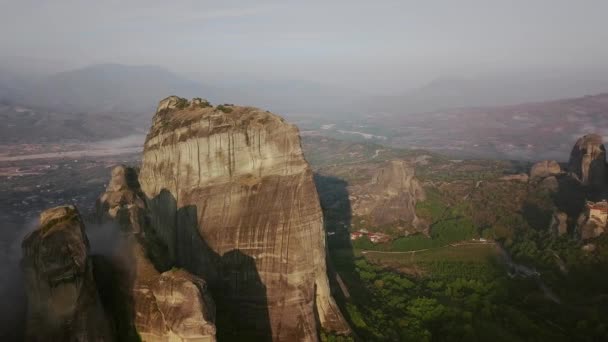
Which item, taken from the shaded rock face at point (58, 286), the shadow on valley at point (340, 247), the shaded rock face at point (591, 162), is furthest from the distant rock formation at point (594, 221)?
the shaded rock face at point (58, 286)

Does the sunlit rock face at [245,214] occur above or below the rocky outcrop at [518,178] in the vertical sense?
above

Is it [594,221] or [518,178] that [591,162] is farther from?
[594,221]

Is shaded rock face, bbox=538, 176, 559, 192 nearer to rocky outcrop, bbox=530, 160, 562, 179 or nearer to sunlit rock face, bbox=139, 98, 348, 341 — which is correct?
rocky outcrop, bbox=530, 160, 562, 179

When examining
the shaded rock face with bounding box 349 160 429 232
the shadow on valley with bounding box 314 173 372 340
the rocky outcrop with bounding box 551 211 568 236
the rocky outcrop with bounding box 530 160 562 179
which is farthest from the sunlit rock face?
the rocky outcrop with bounding box 530 160 562 179

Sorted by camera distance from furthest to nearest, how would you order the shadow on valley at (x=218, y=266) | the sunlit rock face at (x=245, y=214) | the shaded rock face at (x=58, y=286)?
the sunlit rock face at (x=245, y=214), the shadow on valley at (x=218, y=266), the shaded rock face at (x=58, y=286)

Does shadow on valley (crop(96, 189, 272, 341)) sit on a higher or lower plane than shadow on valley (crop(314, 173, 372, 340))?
higher

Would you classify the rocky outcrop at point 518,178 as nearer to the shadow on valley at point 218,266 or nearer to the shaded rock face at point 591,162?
the shaded rock face at point 591,162

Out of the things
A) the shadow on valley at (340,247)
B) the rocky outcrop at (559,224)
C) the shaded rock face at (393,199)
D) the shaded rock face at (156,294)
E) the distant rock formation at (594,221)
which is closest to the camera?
the shaded rock face at (156,294)

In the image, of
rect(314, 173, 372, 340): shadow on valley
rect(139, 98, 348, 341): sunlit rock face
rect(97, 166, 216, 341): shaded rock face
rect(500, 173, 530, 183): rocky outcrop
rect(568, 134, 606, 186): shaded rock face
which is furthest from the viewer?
rect(500, 173, 530, 183): rocky outcrop
